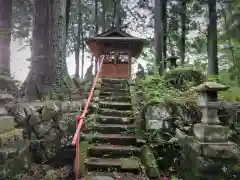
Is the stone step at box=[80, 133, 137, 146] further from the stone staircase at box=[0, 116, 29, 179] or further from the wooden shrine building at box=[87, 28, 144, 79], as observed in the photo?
the wooden shrine building at box=[87, 28, 144, 79]

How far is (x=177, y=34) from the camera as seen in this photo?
70.2ft

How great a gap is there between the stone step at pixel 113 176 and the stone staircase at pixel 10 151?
1601 millimetres

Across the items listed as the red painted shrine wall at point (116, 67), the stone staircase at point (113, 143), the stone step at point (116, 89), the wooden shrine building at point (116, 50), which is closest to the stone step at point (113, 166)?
the stone staircase at point (113, 143)

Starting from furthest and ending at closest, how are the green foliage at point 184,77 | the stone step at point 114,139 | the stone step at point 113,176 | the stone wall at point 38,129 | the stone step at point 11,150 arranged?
the green foliage at point 184,77 < the stone step at point 114,139 < the stone wall at point 38,129 < the stone step at point 113,176 < the stone step at point 11,150

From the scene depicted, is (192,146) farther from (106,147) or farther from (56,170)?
(56,170)

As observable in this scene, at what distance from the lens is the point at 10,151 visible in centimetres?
489

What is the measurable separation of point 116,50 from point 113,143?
28.8ft

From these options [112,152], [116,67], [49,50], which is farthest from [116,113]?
[116,67]

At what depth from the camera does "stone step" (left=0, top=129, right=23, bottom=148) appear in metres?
4.99

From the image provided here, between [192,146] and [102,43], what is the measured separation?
1026 centimetres

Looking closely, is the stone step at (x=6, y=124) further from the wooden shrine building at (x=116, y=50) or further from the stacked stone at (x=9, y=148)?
the wooden shrine building at (x=116, y=50)

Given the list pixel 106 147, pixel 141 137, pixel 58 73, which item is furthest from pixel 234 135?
pixel 58 73

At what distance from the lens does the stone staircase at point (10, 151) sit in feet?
15.7

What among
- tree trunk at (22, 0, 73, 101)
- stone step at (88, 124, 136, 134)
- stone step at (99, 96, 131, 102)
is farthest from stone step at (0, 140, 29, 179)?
stone step at (99, 96, 131, 102)
